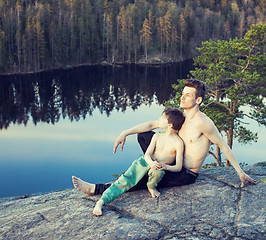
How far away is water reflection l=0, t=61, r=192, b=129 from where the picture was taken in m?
37.7

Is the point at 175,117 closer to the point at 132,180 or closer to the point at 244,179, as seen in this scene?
the point at 132,180

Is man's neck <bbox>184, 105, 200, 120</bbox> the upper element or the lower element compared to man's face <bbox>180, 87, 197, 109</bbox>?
lower

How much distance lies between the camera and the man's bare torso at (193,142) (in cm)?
536

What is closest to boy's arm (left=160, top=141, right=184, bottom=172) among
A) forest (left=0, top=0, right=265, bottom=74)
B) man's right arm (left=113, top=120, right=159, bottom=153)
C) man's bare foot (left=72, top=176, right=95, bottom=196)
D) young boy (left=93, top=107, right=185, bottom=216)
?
young boy (left=93, top=107, right=185, bottom=216)

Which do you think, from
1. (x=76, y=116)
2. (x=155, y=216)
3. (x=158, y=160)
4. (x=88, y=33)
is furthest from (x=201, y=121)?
(x=88, y=33)

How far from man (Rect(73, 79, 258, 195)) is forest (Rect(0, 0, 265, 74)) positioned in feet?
169

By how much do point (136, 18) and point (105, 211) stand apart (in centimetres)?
7500

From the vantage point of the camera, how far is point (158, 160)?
5.45m

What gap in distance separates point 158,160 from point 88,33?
227 feet

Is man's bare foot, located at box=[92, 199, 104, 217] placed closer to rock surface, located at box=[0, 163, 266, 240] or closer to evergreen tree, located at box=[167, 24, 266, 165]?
rock surface, located at box=[0, 163, 266, 240]

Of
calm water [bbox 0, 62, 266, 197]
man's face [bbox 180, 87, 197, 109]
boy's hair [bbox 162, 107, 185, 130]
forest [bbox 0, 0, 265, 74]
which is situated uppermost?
forest [bbox 0, 0, 265, 74]

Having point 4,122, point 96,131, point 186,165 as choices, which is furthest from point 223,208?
point 4,122

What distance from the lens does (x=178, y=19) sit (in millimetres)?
78875

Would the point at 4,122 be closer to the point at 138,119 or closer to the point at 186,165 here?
the point at 138,119
